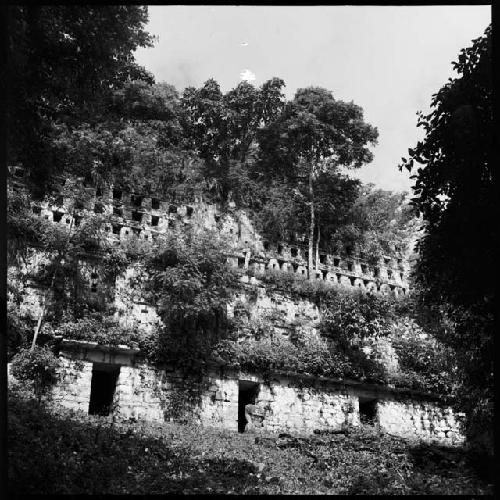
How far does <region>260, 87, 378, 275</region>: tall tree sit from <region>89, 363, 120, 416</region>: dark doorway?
961 cm

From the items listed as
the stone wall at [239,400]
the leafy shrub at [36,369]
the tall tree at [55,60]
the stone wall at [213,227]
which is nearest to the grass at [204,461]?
the leafy shrub at [36,369]

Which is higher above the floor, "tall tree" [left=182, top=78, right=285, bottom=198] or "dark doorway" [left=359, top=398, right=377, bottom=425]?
"tall tree" [left=182, top=78, right=285, bottom=198]

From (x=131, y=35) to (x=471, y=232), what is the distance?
569cm

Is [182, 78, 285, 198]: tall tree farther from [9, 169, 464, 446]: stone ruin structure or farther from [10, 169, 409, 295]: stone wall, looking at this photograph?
[9, 169, 464, 446]: stone ruin structure

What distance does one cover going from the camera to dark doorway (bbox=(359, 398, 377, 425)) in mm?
16938

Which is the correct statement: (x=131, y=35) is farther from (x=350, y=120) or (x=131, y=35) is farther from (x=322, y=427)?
(x=350, y=120)

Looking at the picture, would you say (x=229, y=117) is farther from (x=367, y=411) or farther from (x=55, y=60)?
(x=55, y=60)

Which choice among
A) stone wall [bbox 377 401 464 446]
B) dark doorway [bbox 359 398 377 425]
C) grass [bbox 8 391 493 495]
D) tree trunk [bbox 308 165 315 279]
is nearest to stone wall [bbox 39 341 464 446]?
stone wall [bbox 377 401 464 446]

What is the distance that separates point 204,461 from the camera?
11039 mm

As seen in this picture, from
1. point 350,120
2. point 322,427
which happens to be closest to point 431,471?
point 322,427

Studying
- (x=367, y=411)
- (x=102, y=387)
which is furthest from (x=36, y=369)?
(x=367, y=411)

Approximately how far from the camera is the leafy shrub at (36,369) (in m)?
13.4

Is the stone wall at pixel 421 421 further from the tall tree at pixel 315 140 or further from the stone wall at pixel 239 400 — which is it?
the tall tree at pixel 315 140

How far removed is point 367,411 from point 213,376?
4.92 metres
